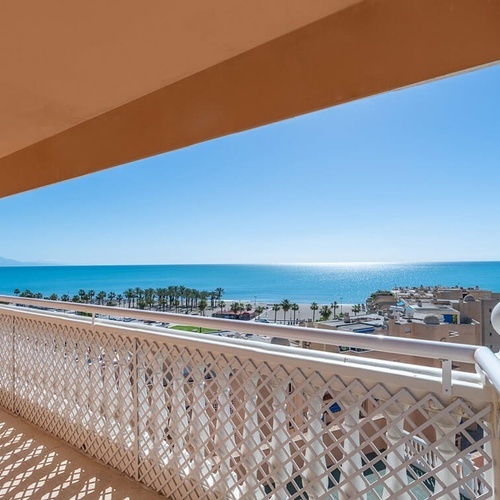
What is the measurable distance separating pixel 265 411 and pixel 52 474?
1715 mm

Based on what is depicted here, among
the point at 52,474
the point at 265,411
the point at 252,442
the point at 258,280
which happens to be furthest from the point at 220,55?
the point at 258,280

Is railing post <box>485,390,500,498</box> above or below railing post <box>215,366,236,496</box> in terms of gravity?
above

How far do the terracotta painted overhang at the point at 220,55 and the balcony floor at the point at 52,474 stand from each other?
6.96 feet

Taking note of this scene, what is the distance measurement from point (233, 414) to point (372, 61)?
1748mm

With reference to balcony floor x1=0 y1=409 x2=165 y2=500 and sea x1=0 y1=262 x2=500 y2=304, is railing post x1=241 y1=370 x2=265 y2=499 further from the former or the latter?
sea x1=0 y1=262 x2=500 y2=304

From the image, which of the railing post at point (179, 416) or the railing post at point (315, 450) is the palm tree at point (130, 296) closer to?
the railing post at point (179, 416)

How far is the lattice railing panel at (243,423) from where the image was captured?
1.28 meters

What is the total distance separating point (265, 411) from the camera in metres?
1.85

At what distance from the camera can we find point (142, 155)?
6.93 ft

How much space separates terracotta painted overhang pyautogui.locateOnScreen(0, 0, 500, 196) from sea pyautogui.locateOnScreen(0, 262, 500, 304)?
30678mm

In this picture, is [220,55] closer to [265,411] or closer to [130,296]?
[265,411]

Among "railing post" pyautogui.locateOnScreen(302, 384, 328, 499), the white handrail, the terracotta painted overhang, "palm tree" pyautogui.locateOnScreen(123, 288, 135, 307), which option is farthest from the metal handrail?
"palm tree" pyautogui.locateOnScreen(123, 288, 135, 307)

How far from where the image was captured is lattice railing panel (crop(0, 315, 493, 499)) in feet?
4.19

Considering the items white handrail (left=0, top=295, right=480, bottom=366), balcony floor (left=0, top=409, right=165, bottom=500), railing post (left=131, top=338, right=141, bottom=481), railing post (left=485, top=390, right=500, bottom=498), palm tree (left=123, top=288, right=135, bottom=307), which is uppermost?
white handrail (left=0, top=295, right=480, bottom=366)
